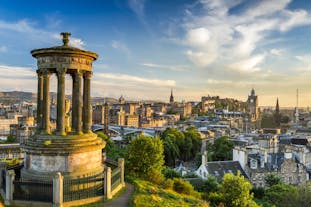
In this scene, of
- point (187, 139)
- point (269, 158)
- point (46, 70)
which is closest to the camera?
point (46, 70)

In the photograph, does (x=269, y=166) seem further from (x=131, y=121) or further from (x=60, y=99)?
(x=131, y=121)

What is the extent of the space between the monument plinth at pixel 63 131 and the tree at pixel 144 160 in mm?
8556

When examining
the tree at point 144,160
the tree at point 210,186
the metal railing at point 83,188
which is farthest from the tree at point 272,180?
the metal railing at point 83,188

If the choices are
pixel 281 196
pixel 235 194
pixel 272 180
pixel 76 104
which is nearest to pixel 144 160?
pixel 235 194

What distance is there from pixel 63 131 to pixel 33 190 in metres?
3.18

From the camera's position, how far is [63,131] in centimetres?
1544

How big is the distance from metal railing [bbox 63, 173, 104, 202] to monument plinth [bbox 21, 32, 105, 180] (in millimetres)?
642

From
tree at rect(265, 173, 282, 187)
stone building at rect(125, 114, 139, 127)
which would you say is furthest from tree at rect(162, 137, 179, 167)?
stone building at rect(125, 114, 139, 127)

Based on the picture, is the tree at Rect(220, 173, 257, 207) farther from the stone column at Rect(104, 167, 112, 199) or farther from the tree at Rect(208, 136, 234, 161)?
the tree at Rect(208, 136, 234, 161)

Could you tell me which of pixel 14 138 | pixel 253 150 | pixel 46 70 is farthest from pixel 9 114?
pixel 46 70

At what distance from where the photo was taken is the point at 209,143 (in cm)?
7900

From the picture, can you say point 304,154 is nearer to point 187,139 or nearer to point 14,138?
point 187,139

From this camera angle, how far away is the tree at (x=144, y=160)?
24.4 m

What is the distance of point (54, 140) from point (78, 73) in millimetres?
3577
